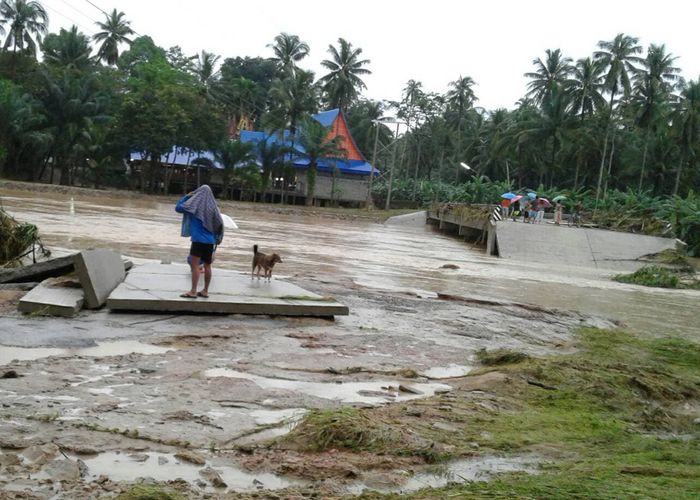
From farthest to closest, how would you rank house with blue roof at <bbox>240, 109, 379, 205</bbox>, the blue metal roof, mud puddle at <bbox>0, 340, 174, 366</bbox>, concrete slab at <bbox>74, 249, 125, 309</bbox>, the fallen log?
the blue metal roof → house with blue roof at <bbox>240, 109, 379, 205</bbox> → the fallen log → concrete slab at <bbox>74, 249, 125, 309</bbox> → mud puddle at <bbox>0, 340, 174, 366</bbox>

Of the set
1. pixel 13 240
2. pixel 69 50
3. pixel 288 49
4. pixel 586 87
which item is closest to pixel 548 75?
pixel 586 87

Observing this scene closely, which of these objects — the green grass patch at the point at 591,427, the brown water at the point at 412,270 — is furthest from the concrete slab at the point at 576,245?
the green grass patch at the point at 591,427

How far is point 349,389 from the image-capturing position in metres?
6.29

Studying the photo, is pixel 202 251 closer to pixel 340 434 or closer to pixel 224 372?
pixel 224 372

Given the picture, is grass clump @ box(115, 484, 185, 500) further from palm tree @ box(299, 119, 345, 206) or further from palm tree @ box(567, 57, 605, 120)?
palm tree @ box(567, 57, 605, 120)

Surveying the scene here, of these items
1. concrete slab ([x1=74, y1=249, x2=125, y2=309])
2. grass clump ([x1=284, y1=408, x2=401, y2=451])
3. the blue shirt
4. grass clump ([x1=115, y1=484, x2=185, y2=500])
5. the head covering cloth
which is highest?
the head covering cloth

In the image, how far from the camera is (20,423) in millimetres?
4590

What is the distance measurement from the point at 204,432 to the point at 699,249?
124 ft

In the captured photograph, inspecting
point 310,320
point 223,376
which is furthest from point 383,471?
point 310,320

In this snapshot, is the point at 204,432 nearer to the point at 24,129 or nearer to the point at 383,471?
the point at 383,471

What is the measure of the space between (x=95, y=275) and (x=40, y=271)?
4.88 ft

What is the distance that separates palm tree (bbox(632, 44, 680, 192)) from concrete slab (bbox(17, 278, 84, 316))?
2383 inches

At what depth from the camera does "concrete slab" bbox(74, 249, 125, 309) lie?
874cm

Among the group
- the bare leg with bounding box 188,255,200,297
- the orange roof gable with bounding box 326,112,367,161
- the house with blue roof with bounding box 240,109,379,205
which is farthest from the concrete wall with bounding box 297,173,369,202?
the bare leg with bounding box 188,255,200,297
